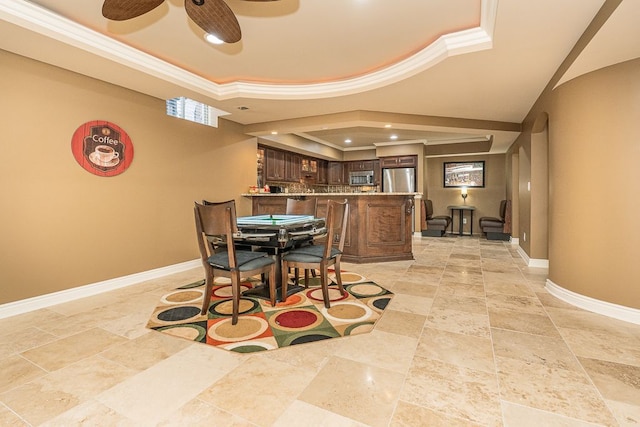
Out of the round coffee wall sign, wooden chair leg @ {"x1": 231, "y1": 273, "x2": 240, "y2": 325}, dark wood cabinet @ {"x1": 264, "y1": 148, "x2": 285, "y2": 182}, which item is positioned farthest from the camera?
dark wood cabinet @ {"x1": 264, "y1": 148, "x2": 285, "y2": 182}

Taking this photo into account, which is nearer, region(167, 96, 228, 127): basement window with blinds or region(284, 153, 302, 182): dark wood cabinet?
region(167, 96, 228, 127): basement window with blinds

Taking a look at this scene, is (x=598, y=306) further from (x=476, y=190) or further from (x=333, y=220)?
(x=476, y=190)

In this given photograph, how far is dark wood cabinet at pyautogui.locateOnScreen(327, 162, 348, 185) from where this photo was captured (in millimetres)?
9297

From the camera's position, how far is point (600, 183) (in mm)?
2707

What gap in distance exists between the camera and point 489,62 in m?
2.94

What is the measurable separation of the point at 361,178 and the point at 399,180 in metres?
1.26

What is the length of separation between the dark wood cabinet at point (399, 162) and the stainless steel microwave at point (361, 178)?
0.64 m

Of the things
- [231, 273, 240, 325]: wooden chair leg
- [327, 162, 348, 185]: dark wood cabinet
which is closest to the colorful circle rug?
[231, 273, 240, 325]: wooden chair leg

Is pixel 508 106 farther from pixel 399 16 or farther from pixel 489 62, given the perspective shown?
pixel 399 16

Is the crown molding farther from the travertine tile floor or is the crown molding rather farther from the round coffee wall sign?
the travertine tile floor

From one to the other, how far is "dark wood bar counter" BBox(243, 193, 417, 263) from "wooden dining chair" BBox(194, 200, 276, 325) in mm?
2261

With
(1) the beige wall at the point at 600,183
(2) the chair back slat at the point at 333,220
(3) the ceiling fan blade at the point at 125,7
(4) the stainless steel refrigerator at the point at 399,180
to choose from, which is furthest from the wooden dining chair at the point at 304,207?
(4) the stainless steel refrigerator at the point at 399,180

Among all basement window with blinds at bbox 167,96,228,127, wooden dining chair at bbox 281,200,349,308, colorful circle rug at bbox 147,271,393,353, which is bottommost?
colorful circle rug at bbox 147,271,393,353

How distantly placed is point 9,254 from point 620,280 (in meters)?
5.49
